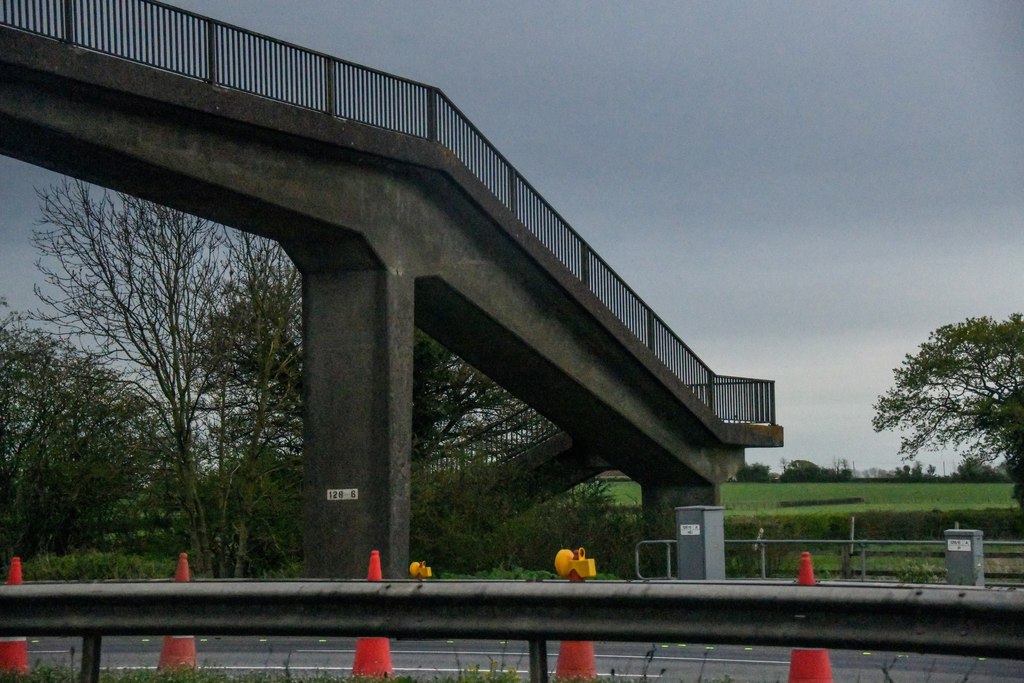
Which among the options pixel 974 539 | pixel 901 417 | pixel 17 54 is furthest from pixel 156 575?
pixel 901 417

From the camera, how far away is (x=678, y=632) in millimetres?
6824

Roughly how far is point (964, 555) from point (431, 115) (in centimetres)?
1086

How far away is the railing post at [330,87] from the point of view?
1983 cm

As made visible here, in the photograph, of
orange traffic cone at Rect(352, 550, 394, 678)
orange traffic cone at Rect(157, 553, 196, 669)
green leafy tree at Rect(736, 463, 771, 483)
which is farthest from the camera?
green leafy tree at Rect(736, 463, 771, 483)

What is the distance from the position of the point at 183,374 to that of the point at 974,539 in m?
17.5

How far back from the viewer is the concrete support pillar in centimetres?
2020

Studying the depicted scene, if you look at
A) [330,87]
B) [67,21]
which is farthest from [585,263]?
[67,21]

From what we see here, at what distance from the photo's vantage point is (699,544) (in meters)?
19.9

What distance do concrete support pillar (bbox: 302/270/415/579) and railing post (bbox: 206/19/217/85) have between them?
388cm

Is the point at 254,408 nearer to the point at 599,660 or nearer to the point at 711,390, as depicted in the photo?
the point at 711,390

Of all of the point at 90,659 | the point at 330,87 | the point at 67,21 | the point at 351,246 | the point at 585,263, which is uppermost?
the point at 330,87

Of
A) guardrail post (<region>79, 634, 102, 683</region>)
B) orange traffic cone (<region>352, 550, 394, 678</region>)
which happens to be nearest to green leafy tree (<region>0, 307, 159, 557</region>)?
orange traffic cone (<region>352, 550, 394, 678</region>)

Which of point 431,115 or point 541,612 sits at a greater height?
point 431,115

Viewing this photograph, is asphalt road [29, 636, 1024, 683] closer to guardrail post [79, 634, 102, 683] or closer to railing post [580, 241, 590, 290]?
guardrail post [79, 634, 102, 683]
